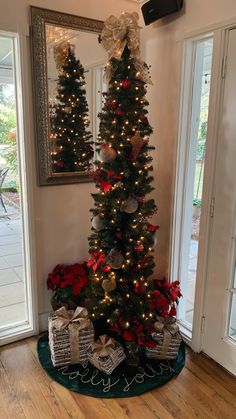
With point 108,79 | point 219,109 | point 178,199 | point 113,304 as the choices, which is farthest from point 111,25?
point 113,304

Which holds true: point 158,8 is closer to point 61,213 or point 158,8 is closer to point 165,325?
point 61,213

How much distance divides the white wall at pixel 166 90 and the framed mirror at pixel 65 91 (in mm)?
401

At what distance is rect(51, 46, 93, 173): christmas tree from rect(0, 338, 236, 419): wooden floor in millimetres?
1416

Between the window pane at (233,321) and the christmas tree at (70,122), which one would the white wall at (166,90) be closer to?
the christmas tree at (70,122)

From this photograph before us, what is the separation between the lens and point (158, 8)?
86.7 inches

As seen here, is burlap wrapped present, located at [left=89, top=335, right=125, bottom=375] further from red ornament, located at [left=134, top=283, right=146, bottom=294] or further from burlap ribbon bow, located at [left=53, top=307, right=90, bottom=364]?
red ornament, located at [left=134, top=283, right=146, bottom=294]

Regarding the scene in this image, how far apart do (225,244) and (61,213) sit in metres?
1.22

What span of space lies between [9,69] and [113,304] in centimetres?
443

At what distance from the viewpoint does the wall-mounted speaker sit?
2.11 meters

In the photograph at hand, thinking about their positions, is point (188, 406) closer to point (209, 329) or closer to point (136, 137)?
point (209, 329)

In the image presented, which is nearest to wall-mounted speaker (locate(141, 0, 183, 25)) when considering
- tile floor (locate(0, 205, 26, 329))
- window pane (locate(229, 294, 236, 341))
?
window pane (locate(229, 294, 236, 341))

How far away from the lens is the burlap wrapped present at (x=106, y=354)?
201 centimetres

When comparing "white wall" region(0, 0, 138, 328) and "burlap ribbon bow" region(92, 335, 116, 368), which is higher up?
"white wall" region(0, 0, 138, 328)

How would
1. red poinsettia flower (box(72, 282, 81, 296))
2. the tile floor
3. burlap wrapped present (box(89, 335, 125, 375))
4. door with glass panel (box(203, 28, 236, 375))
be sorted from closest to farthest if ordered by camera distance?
door with glass panel (box(203, 28, 236, 375)), burlap wrapped present (box(89, 335, 125, 375)), red poinsettia flower (box(72, 282, 81, 296)), the tile floor
